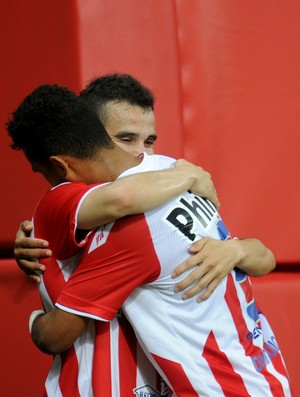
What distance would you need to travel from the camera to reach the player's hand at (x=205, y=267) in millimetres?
993

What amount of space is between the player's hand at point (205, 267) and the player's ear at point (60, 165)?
21 centimetres

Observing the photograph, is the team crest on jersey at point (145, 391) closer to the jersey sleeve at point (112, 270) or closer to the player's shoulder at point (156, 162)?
the jersey sleeve at point (112, 270)

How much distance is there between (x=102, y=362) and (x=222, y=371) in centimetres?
17

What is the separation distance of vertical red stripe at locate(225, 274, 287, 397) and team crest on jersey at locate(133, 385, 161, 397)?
0.49 ft

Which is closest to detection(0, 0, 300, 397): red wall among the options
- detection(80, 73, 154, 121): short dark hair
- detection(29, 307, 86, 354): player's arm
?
detection(80, 73, 154, 121): short dark hair

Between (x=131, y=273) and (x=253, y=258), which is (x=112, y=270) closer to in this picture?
(x=131, y=273)

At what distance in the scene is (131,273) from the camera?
957 mm

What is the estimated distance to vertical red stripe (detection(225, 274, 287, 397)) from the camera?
40.6 inches

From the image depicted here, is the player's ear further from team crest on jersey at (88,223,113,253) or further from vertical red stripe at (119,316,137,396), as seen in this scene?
vertical red stripe at (119,316,137,396)

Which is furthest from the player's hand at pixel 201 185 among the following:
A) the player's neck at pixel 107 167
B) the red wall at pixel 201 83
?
the red wall at pixel 201 83

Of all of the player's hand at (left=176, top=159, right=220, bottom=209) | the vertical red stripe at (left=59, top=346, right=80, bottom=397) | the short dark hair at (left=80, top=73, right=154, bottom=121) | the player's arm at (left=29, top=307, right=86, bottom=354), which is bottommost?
the vertical red stripe at (left=59, top=346, right=80, bottom=397)

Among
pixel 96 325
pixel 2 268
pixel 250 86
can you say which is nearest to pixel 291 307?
pixel 250 86

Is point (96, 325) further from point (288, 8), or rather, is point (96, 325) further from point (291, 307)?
point (288, 8)

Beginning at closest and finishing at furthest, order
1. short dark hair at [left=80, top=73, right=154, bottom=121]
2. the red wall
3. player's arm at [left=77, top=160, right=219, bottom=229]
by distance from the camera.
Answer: player's arm at [left=77, top=160, right=219, bottom=229], short dark hair at [left=80, top=73, right=154, bottom=121], the red wall
